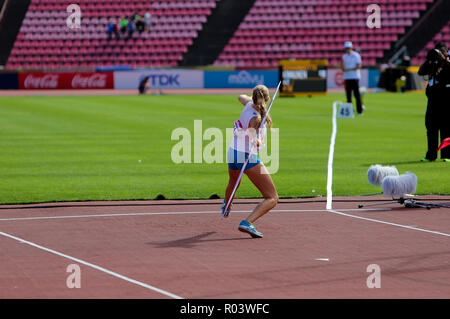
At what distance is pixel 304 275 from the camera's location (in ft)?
27.8

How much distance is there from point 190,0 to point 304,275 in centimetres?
5174

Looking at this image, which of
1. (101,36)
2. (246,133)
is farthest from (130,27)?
(246,133)

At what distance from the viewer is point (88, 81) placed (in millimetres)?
50062

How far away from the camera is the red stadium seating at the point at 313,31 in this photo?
53.7 meters

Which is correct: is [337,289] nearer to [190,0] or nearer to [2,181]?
[2,181]

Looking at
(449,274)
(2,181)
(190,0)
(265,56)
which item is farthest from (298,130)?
(190,0)

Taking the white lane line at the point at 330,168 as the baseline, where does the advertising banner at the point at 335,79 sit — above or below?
above

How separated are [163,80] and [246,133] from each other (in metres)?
39.9

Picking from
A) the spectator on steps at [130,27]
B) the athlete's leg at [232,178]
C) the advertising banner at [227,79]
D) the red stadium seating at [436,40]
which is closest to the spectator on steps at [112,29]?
the spectator on steps at [130,27]

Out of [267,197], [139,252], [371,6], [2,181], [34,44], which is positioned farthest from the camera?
[34,44]

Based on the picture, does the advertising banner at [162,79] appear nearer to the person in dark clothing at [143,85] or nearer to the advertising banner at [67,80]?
the advertising banner at [67,80]

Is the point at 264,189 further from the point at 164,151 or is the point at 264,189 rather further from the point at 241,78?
the point at 241,78

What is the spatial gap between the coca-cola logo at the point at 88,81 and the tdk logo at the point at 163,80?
3108 mm
